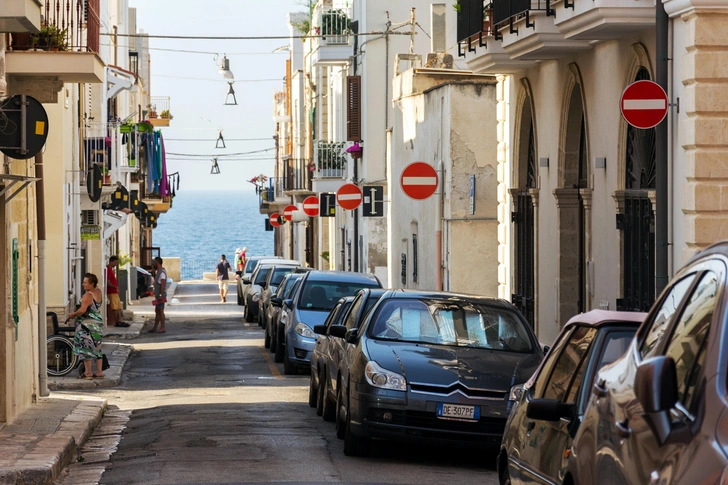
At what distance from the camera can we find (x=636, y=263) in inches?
652

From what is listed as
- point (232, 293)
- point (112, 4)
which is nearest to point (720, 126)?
point (112, 4)

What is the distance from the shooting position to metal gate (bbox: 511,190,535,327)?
22266 mm

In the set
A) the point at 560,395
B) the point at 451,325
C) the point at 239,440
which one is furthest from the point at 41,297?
the point at 560,395

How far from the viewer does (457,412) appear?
11602 mm

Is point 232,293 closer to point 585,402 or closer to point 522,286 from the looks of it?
point 522,286

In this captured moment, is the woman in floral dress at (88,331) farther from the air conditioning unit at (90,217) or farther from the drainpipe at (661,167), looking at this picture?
the air conditioning unit at (90,217)

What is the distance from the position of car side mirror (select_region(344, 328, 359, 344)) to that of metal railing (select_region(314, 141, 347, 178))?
33453mm

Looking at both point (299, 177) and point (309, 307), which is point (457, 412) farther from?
point (299, 177)

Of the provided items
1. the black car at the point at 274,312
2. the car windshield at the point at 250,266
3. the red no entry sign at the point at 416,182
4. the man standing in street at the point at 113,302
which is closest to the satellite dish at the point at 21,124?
the red no entry sign at the point at 416,182

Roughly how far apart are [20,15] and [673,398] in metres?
9.18

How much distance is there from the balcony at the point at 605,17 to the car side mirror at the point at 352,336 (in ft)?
15.7

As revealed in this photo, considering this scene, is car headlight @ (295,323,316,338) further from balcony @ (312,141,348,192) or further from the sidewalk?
balcony @ (312,141,348,192)

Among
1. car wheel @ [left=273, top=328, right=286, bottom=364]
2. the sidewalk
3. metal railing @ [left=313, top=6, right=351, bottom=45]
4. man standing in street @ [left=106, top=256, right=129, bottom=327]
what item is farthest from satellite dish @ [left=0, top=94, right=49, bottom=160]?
metal railing @ [left=313, top=6, right=351, bottom=45]

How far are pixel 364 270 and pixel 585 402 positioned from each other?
34205 mm
